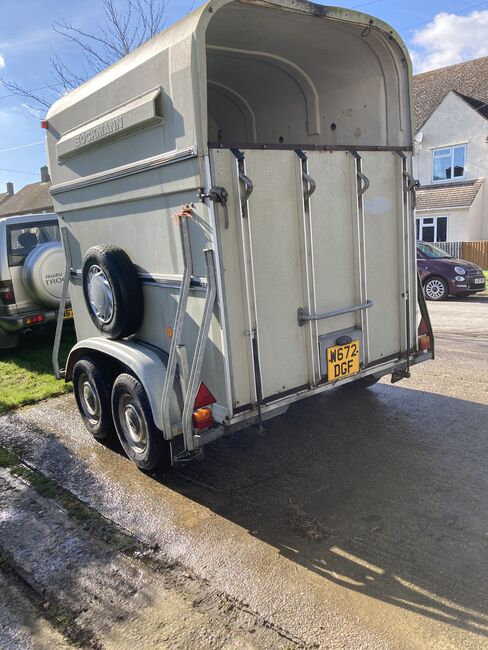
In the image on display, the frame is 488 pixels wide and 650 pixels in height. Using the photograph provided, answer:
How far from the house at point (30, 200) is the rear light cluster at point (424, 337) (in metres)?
42.0

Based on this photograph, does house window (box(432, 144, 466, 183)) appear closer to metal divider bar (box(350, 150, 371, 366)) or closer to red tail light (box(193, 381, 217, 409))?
metal divider bar (box(350, 150, 371, 366))

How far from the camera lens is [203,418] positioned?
356cm

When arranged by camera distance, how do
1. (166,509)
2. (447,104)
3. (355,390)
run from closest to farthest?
(166,509) → (355,390) → (447,104)

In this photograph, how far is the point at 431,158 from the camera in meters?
25.3

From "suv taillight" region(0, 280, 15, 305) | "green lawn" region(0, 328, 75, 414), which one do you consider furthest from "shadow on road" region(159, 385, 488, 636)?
"suv taillight" region(0, 280, 15, 305)

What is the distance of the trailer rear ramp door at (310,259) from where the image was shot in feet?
11.4

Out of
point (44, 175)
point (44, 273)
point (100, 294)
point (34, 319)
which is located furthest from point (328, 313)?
point (44, 175)

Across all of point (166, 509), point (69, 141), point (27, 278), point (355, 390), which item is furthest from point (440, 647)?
point (27, 278)

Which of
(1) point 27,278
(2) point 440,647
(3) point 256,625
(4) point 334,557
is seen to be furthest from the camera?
(1) point 27,278

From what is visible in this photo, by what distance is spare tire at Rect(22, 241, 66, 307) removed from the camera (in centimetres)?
771

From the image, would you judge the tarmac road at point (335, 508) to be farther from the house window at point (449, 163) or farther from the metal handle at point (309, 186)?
the house window at point (449, 163)

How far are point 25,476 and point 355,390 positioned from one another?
3592 millimetres

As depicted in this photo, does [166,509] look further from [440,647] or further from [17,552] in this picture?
[440,647]

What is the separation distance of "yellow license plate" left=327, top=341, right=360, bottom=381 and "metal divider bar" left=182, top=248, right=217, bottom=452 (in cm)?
110
